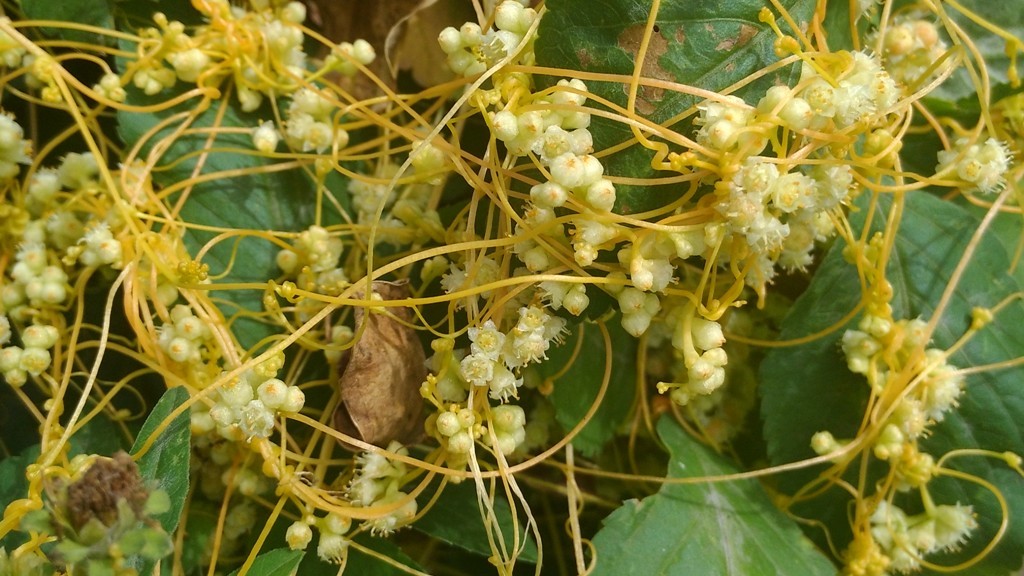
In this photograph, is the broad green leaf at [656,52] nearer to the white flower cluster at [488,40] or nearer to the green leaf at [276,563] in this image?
the white flower cluster at [488,40]

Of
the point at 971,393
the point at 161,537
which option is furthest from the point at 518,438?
the point at 971,393

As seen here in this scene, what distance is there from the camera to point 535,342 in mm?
663

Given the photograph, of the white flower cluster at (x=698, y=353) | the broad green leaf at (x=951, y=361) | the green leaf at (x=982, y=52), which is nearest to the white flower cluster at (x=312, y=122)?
the white flower cluster at (x=698, y=353)

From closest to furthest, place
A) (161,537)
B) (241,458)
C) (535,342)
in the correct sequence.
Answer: (161,537) < (535,342) < (241,458)

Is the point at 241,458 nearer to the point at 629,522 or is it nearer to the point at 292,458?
the point at 292,458

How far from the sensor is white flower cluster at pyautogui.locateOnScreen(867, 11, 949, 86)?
81 cm

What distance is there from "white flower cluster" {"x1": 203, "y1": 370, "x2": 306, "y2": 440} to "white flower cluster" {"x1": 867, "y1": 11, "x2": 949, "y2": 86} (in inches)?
26.1

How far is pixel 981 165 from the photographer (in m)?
0.74

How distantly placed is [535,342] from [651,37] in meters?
0.27

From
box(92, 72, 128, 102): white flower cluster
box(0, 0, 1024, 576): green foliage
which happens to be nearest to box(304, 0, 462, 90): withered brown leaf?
box(0, 0, 1024, 576): green foliage

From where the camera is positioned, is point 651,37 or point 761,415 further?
point 761,415

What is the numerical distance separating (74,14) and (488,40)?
452 mm

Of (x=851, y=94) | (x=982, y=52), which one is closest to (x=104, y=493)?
(x=851, y=94)

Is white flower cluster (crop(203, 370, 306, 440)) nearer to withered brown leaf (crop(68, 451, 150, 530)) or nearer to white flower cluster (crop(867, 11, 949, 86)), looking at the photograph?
withered brown leaf (crop(68, 451, 150, 530))
